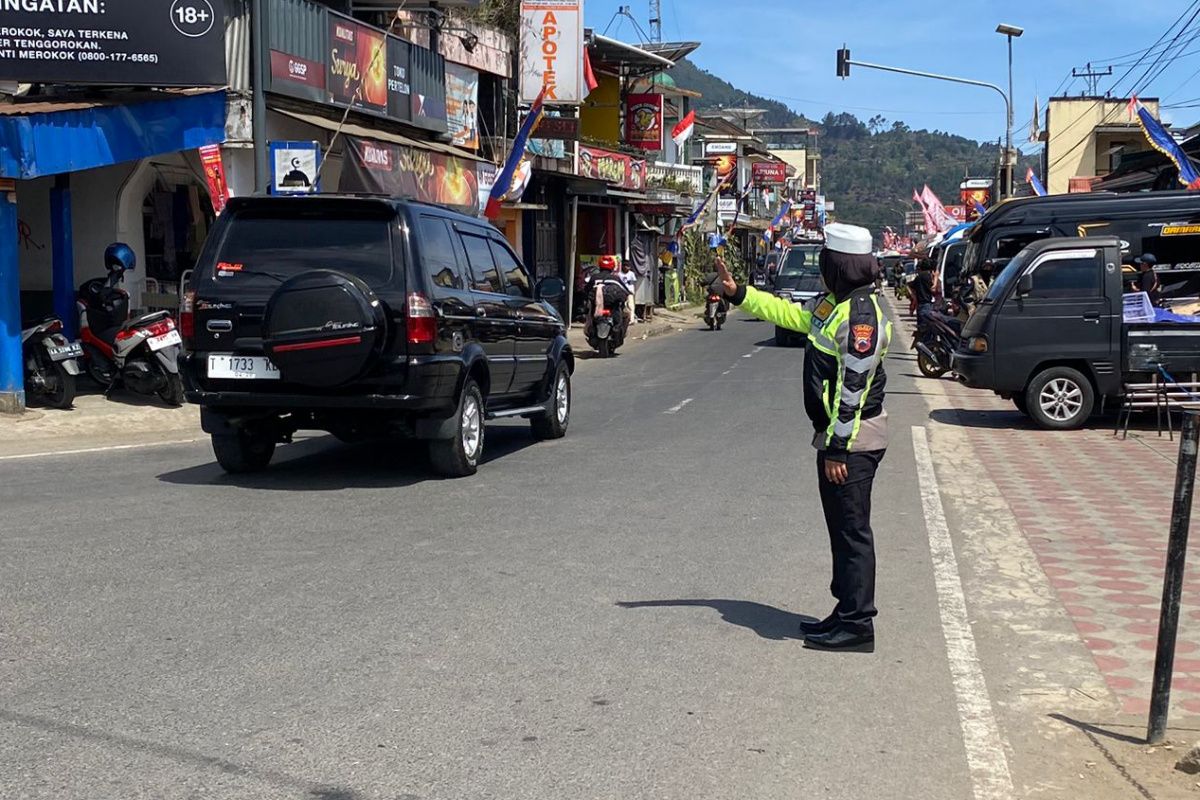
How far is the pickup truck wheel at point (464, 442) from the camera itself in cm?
1004

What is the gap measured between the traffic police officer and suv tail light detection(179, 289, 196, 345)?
16.9 feet

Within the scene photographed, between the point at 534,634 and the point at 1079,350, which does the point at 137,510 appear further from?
the point at 1079,350

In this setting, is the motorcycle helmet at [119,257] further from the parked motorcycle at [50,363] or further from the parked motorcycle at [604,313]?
the parked motorcycle at [604,313]

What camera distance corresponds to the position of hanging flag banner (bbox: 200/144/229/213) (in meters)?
15.6

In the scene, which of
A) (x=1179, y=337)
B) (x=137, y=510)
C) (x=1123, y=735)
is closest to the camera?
(x=1123, y=735)

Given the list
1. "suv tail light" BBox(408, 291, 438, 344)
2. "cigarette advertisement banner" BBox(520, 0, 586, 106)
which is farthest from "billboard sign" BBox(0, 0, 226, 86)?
"cigarette advertisement banner" BBox(520, 0, 586, 106)

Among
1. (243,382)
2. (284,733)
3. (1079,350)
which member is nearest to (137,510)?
(243,382)

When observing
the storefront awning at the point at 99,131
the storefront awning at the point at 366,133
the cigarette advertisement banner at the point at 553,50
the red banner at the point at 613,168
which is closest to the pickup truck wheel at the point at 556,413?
the storefront awning at the point at 366,133

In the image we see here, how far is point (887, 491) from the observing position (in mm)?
10297

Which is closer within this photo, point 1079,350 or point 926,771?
point 926,771

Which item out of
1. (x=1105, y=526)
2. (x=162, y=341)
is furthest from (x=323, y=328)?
(x=162, y=341)

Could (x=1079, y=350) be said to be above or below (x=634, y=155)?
below

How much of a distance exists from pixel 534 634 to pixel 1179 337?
34.8 feet

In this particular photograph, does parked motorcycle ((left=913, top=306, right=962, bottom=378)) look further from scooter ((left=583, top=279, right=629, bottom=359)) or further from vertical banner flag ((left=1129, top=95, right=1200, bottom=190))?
scooter ((left=583, top=279, right=629, bottom=359))
